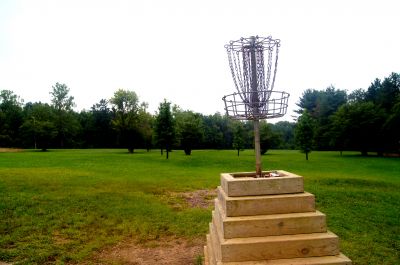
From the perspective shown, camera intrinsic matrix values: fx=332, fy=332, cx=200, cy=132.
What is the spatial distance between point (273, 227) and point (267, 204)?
33cm

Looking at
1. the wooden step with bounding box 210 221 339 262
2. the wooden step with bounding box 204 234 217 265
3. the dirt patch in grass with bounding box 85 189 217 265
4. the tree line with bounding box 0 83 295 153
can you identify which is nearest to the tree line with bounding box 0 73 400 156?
the tree line with bounding box 0 83 295 153

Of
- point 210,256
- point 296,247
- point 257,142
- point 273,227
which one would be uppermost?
point 257,142

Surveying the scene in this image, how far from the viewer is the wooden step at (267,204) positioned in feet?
15.9

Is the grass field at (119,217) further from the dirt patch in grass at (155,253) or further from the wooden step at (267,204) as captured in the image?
the wooden step at (267,204)

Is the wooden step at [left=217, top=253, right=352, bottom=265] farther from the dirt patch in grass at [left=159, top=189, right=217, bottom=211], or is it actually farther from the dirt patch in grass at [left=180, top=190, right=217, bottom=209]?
the dirt patch in grass at [left=180, top=190, right=217, bottom=209]

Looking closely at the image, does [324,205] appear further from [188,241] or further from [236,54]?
[236,54]

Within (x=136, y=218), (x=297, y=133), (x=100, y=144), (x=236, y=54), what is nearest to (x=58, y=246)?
(x=136, y=218)

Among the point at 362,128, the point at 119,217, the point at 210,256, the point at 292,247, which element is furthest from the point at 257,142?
the point at 362,128

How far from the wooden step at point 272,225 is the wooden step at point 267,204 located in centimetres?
10

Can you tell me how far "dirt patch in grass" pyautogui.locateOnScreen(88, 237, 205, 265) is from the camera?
8.23m

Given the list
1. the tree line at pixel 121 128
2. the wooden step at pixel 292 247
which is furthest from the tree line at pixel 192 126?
the wooden step at pixel 292 247

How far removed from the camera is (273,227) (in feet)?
15.7

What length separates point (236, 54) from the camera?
5.36m

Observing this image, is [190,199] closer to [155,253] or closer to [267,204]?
[155,253]
